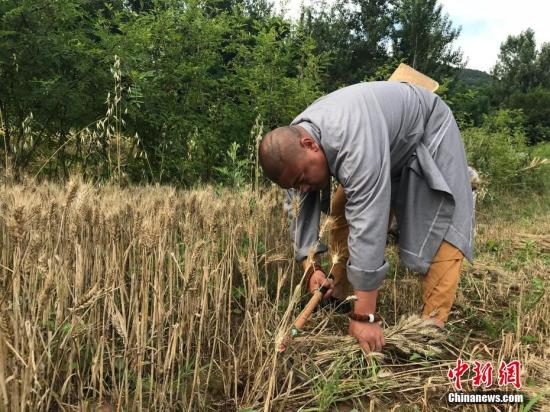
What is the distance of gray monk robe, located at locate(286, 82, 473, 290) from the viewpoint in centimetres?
200

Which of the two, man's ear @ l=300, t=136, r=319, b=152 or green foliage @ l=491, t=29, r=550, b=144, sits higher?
green foliage @ l=491, t=29, r=550, b=144

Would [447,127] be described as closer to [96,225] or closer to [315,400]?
[315,400]

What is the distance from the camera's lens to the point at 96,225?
212 centimetres

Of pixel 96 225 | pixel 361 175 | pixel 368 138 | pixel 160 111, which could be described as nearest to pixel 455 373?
pixel 361 175

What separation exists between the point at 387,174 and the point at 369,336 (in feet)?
2.37

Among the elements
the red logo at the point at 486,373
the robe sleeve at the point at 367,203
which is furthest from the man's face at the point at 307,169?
the red logo at the point at 486,373

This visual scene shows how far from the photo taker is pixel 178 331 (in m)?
1.64

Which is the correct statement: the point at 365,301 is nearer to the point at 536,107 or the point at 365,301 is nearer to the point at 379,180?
the point at 379,180

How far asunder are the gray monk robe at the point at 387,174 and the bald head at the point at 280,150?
0.14 meters

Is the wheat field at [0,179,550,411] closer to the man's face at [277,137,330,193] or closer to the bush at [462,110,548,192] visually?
the man's face at [277,137,330,193]

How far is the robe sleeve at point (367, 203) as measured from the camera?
1.98 metres

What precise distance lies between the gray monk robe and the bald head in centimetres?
14

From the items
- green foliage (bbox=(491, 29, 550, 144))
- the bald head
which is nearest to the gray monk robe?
the bald head

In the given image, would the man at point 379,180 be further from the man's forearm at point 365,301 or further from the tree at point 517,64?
the tree at point 517,64
